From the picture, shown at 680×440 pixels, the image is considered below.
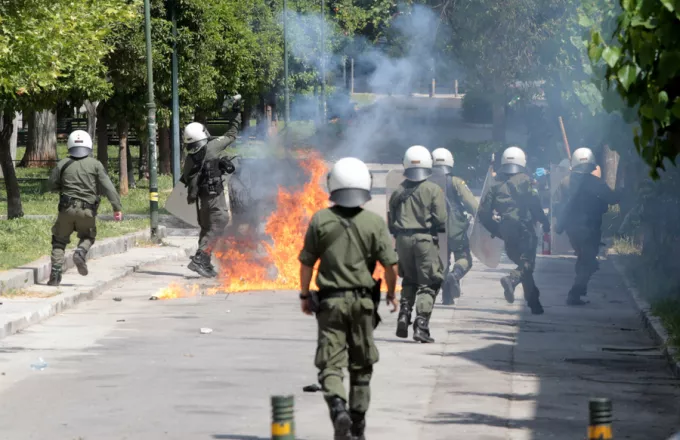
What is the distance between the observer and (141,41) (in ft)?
108

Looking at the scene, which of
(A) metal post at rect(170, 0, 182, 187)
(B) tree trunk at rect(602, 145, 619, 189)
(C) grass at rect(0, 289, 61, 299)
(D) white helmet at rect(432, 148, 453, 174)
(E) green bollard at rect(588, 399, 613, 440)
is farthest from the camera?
(B) tree trunk at rect(602, 145, 619, 189)

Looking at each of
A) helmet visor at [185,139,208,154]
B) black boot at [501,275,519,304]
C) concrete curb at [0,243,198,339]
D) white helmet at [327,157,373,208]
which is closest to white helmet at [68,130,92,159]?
concrete curb at [0,243,198,339]

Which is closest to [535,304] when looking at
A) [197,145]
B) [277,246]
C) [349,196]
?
[277,246]

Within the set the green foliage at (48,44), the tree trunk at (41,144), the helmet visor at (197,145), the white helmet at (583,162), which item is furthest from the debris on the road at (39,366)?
the tree trunk at (41,144)

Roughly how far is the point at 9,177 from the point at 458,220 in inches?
508

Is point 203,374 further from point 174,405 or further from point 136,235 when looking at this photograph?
point 136,235

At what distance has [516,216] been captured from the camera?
16.0 meters

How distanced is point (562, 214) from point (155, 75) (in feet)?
64.4

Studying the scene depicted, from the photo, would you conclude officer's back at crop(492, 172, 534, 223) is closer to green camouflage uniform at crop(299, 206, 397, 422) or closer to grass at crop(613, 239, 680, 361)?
grass at crop(613, 239, 680, 361)

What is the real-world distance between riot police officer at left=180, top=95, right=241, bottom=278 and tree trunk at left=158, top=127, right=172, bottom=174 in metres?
25.9

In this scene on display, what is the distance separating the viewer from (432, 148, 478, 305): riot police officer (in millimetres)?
15906

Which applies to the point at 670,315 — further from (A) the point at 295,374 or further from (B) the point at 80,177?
(B) the point at 80,177

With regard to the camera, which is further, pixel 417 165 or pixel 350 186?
pixel 417 165

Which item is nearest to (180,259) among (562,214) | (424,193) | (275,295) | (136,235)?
(136,235)
